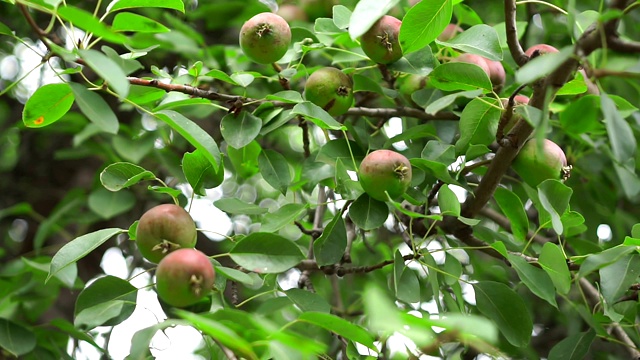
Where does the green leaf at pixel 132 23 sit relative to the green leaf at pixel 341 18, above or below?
above

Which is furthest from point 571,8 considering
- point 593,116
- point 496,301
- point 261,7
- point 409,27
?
point 261,7

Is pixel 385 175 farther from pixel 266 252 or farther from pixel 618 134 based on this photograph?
pixel 618 134

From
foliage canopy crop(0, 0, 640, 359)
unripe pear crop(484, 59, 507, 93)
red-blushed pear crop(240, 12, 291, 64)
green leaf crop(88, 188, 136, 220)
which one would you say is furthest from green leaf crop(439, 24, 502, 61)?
green leaf crop(88, 188, 136, 220)

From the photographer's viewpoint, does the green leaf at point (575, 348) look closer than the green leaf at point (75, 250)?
No

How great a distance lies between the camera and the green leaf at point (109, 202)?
1671mm

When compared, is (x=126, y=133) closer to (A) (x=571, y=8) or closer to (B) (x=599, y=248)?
(B) (x=599, y=248)

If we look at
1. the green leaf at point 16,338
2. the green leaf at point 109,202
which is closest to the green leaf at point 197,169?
the green leaf at point 16,338

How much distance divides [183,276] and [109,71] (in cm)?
24

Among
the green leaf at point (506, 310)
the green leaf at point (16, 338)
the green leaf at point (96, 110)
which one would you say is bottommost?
the green leaf at point (16, 338)

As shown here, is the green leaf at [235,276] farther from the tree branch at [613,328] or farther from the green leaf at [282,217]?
the tree branch at [613,328]

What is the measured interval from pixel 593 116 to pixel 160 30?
60 cm

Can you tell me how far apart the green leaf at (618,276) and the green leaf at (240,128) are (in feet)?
1.72

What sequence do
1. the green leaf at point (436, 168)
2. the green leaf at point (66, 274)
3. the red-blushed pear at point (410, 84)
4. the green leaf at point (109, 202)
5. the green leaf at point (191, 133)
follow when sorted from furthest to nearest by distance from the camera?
the green leaf at point (109, 202)
the green leaf at point (66, 274)
the red-blushed pear at point (410, 84)
the green leaf at point (436, 168)
the green leaf at point (191, 133)

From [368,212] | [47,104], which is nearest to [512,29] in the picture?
[368,212]
